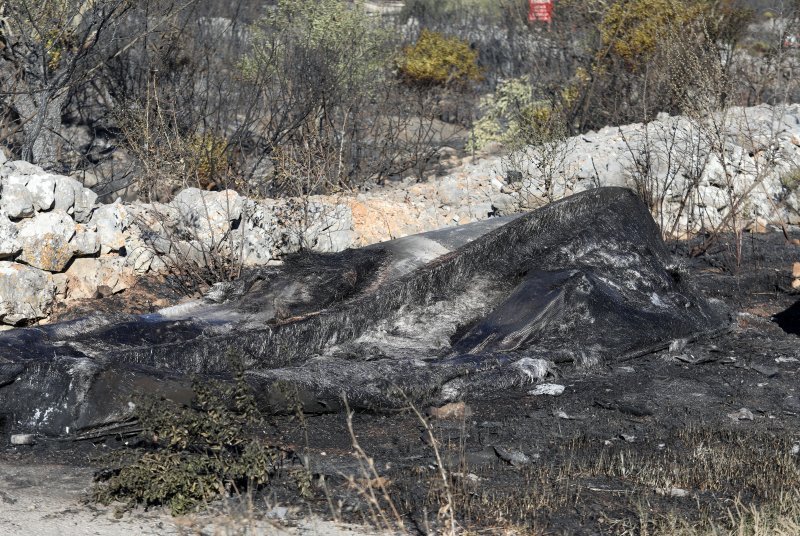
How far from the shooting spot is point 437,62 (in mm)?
21328

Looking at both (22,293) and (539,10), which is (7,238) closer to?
(22,293)

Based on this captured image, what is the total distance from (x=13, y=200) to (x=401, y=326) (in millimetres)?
3611

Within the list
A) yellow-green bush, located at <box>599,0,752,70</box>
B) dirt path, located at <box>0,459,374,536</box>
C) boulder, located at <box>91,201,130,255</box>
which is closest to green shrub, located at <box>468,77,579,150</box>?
yellow-green bush, located at <box>599,0,752,70</box>

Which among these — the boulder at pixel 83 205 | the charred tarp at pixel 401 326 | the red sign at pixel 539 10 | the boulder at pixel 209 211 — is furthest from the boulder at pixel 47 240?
the red sign at pixel 539 10

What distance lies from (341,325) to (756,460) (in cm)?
257

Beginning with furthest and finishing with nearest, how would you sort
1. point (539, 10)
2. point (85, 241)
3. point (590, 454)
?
point (539, 10) → point (85, 241) → point (590, 454)

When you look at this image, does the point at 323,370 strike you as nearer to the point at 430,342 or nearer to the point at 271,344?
the point at 271,344

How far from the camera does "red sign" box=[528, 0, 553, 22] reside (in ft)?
71.0

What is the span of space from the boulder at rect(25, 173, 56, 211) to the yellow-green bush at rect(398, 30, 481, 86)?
13.1 metres

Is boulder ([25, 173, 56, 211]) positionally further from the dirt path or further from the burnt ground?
the dirt path

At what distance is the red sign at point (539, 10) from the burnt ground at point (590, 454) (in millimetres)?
15471

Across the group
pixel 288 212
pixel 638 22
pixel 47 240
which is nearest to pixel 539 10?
pixel 638 22

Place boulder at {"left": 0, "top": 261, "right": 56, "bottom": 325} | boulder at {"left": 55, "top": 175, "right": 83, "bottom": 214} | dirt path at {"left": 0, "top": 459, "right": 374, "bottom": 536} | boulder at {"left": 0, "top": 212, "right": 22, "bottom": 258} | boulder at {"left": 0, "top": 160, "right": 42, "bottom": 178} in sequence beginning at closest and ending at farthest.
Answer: dirt path at {"left": 0, "top": 459, "right": 374, "bottom": 536}
boulder at {"left": 0, "top": 261, "right": 56, "bottom": 325}
boulder at {"left": 0, "top": 212, "right": 22, "bottom": 258}
boulder at {"left": 0, "top": 160, "right": 42, "bottom": 178}
boulder at {"left": 55, "top": 175, "right": 83, "bottom": 214}

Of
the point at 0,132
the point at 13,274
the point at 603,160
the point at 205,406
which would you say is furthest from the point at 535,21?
the point at 205,406
